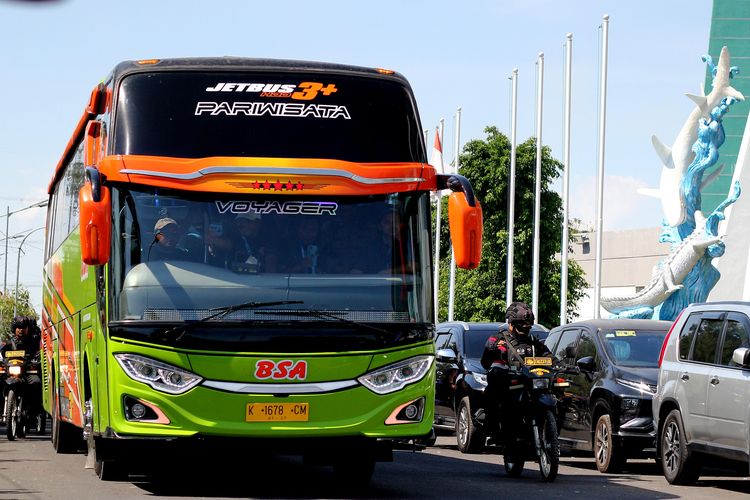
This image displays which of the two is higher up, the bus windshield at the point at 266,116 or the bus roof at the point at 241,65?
the bus roof at the point at 241,65

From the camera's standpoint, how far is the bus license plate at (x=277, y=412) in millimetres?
11938

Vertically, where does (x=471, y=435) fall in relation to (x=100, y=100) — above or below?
below

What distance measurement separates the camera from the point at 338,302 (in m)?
12.1

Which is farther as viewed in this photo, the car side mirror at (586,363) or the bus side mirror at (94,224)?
the car side mirror at (586,363)

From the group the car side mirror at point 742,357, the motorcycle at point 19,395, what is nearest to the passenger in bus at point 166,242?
the car side mirror at point 742,357

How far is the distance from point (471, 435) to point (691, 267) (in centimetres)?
3817

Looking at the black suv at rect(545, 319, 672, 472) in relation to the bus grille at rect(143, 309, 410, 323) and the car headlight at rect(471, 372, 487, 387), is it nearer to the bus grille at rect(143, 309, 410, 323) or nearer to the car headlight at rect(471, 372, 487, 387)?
the car headlight at rect(471, 372, 487, 387)

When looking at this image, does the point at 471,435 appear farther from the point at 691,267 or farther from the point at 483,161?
the point at 483,161

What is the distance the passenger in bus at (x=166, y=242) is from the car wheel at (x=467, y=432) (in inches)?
355

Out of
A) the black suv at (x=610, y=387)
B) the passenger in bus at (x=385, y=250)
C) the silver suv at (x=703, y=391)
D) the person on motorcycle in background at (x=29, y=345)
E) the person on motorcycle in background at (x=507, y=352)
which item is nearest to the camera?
the passenger in bus at (x=385, y=250)

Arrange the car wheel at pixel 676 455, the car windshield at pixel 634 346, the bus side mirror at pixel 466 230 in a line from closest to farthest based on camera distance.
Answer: the bus side mirror at pixel 466 230, the car wheel at pixel 676 455, the car windshield at pixel 634 346

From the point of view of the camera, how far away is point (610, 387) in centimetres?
1730

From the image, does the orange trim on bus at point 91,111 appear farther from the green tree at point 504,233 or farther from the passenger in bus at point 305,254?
the green tree at point 504,233

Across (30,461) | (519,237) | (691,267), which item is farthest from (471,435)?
(519,237)
